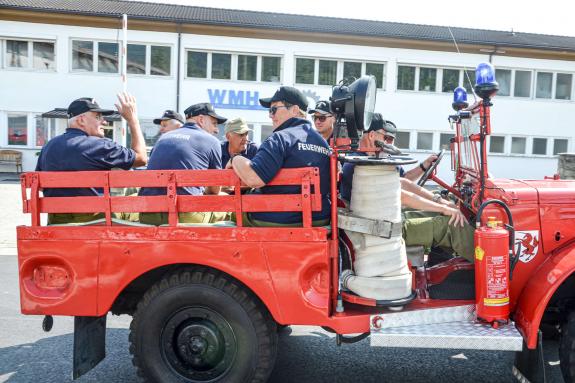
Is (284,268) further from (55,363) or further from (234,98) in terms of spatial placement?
(234,98)

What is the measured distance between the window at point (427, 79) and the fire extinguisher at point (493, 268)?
75.4 feet

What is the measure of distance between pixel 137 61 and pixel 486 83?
2210 centimetres

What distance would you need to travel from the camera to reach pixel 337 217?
3.50 m

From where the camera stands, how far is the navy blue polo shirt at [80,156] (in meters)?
3.87

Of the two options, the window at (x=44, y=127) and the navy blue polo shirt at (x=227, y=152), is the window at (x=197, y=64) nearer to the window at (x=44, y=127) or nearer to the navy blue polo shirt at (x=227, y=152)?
the window at (x=44, y=127)

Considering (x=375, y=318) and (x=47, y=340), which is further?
(x=47, y=340)

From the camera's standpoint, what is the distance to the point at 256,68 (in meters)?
24.1

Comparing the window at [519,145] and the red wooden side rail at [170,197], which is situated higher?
the window at [519,145]

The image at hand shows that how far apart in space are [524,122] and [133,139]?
25539 mm

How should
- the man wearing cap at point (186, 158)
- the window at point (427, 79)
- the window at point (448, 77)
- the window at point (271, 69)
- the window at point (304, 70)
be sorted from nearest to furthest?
the man wearing cap at point (186, 158) < the window at point (271, 69) < the window at point (304, 70) < the window at point (427, 79) < the window at point (448, 77)

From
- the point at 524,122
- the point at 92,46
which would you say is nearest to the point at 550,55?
the point at 524,122

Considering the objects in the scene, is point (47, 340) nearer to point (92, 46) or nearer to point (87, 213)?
point (87, 213)

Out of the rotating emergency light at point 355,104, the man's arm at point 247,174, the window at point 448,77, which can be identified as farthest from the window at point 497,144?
the man's arm at point 247,174

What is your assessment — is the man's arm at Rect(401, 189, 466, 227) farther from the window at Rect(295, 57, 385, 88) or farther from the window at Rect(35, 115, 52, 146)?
the window at Rect(35, 115, 52, 146)
